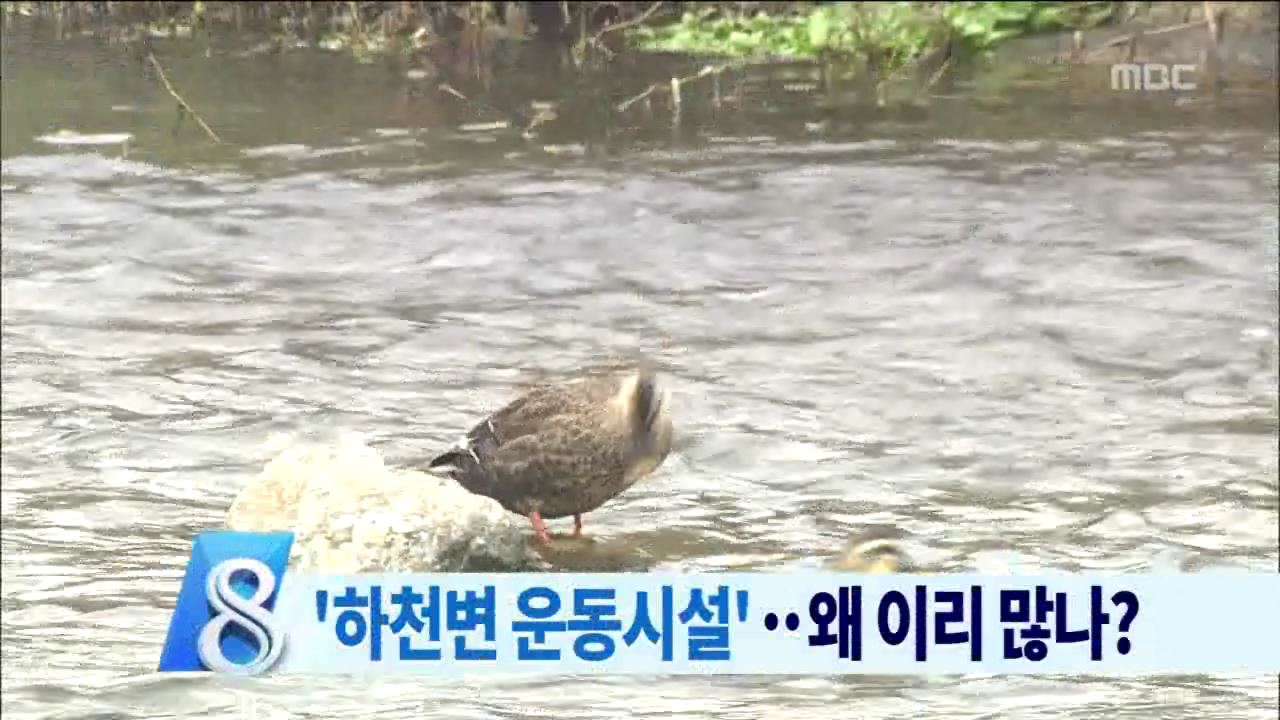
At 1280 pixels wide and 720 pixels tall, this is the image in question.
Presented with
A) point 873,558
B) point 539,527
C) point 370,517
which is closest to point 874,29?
point 539,527

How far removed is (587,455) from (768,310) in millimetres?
3799

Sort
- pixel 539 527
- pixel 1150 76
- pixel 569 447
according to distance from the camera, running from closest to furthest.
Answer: pixel 569 447 < pixel 539 527 < pixel 1150 76

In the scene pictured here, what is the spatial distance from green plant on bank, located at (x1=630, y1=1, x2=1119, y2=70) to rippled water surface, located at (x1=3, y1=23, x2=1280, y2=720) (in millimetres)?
2054

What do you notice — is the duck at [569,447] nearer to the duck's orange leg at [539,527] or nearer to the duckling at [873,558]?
the duck's orange leg at [539,527]

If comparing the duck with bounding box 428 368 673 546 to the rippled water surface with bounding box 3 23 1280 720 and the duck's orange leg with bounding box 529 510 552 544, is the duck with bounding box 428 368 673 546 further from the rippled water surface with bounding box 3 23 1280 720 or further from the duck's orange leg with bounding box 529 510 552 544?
the rippled water surface with bounding box 3 23 1280 720

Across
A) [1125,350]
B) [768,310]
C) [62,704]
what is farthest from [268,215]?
[62,704]

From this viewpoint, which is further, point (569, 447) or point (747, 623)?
point (569, 447)

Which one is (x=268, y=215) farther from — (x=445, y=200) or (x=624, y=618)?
(x=624, y=618)

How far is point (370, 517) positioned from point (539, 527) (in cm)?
76

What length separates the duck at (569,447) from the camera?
7.35 metres

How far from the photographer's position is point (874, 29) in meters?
18.7
